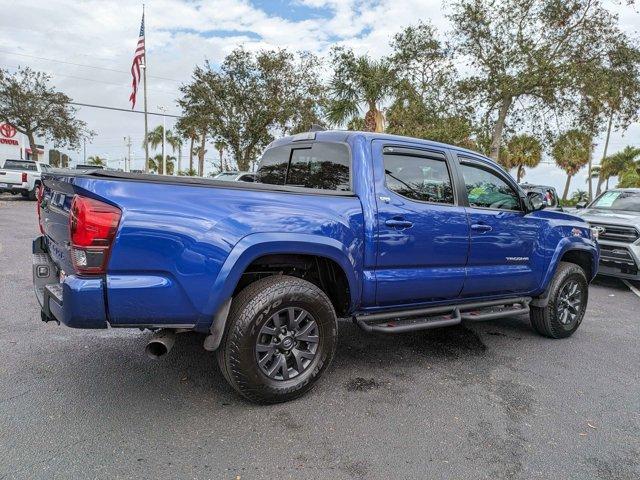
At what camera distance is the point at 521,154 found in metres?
29.2

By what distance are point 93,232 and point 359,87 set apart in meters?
16.3

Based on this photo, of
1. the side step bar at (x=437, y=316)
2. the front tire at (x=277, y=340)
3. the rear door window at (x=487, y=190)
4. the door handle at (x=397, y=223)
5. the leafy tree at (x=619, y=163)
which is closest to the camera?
the front tire at (x=277, y=340)

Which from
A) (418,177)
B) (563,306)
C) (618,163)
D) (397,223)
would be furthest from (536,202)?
(618,163)

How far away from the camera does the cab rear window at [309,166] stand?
370cm

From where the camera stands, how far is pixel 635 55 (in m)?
14.8

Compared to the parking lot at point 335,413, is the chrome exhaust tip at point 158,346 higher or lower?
higher

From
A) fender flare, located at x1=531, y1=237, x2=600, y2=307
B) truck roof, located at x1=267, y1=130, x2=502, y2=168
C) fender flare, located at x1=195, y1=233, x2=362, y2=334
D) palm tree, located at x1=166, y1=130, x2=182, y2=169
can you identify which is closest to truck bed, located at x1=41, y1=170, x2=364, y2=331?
fender flare, located at x1=195, y1=233, x2=362, y2=334

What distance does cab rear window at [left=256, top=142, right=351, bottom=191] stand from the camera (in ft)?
12.1

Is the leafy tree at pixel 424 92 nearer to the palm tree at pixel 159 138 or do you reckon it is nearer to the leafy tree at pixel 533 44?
the leafy tree at pixel 533 44

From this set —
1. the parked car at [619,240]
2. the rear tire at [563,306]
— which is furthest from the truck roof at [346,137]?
the parked car at [619,240]

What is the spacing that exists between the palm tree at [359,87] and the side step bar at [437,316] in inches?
512

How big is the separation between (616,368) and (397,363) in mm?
2055

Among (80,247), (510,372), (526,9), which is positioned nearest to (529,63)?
(526,9)

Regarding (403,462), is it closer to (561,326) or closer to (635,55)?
(561,326)
